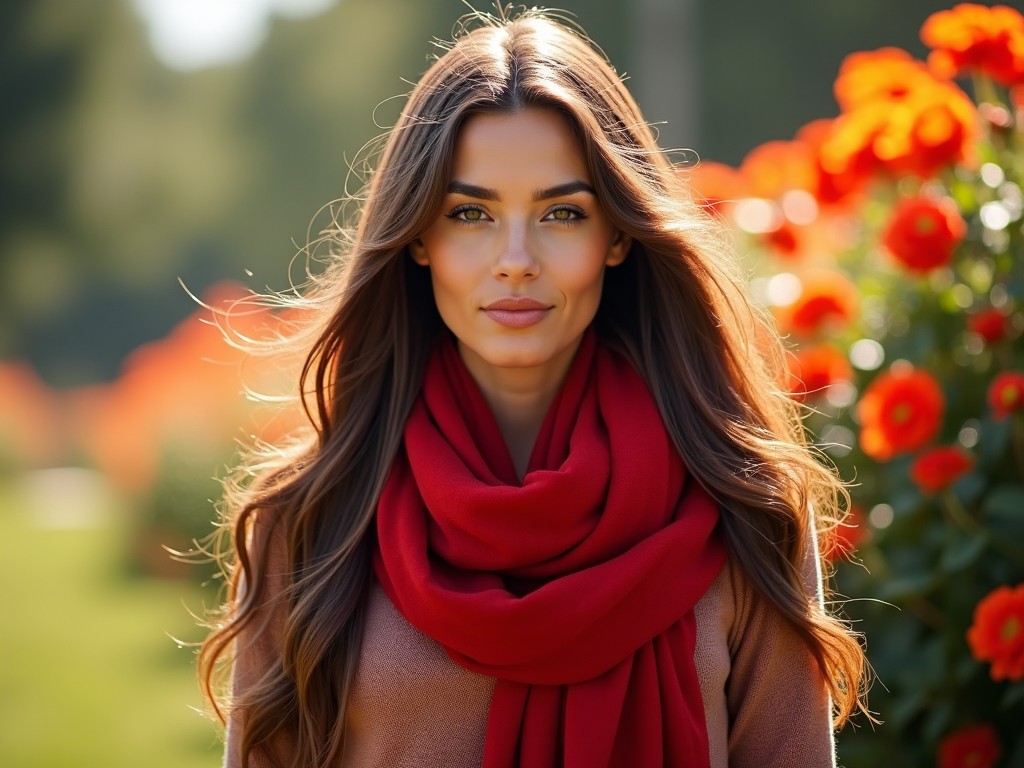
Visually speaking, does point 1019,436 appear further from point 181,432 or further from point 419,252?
point 181,432

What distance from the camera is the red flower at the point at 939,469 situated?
123 inches

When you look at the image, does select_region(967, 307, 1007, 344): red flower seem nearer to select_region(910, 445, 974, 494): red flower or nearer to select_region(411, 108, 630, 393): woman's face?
select_region(910, 445, 974, 494): red flower

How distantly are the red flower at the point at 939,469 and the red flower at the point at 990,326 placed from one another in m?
0.35

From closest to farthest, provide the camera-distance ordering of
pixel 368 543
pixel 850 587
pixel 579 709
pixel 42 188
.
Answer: pixel 579 709, pixel 368 543, pixel 850 587, pixel 42 188

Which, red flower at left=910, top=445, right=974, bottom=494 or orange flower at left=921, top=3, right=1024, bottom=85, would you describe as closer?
red flower at left=910, top=445, right=974, bottom=494

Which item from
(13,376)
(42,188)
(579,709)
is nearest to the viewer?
(579,709)

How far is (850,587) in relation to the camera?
11.9 feet

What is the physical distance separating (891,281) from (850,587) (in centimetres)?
97

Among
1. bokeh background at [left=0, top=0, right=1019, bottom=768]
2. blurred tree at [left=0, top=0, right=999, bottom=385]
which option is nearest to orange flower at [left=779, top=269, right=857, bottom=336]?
bokeh background at [left=0, top=0, right=1019, bottom=768]

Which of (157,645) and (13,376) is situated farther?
(13,376)

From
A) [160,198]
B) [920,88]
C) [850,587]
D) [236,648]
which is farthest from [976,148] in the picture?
[160,198]

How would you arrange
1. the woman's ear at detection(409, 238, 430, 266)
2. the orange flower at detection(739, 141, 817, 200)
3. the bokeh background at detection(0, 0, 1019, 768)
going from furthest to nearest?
1. the bokeh background at detection(0, 0, 1019, 768)
2. the orange flower at detection(739, 141, 817, 200)
3. the woman's ear at detection(409, 238, 430, 266)

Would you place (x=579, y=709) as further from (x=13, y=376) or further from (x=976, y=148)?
(x=13, y=376)

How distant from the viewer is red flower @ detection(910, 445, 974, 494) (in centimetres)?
312
